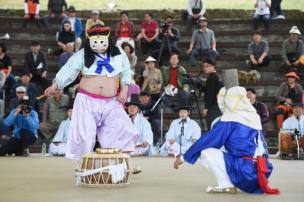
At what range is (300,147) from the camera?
532 inches

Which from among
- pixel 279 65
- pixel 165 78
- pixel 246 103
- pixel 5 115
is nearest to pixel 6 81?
pixel 5 115

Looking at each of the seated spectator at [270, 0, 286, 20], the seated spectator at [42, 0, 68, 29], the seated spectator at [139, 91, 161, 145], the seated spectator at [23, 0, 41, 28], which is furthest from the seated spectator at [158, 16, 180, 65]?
the seated spectator at [23, 0, 41, 28]

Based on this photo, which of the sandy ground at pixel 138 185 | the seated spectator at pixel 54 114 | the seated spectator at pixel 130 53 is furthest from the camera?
the seated spectator at pixel 130 53

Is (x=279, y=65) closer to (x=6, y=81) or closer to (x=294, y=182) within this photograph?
(x=6, y=81)

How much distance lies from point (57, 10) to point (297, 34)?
20.4ft

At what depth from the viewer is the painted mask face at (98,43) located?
8.69m

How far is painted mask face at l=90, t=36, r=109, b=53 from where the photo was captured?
8.69 metres

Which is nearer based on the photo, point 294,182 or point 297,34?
point 294,182

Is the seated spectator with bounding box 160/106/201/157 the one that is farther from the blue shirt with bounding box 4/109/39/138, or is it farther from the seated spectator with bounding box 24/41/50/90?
the seated spectator with bounding box 24/41/50/90

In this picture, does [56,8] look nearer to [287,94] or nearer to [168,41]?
[168,41]

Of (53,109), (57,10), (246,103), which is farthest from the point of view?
(57,10)

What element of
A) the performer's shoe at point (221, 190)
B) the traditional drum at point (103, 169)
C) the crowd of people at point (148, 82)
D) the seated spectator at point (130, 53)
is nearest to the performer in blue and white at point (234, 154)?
the performer's shoe at point (221, 190)

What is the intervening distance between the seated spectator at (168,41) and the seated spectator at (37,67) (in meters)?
2.52

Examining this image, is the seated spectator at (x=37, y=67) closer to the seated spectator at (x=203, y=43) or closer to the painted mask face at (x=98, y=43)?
the seated spectator at (x=203, y=43)
